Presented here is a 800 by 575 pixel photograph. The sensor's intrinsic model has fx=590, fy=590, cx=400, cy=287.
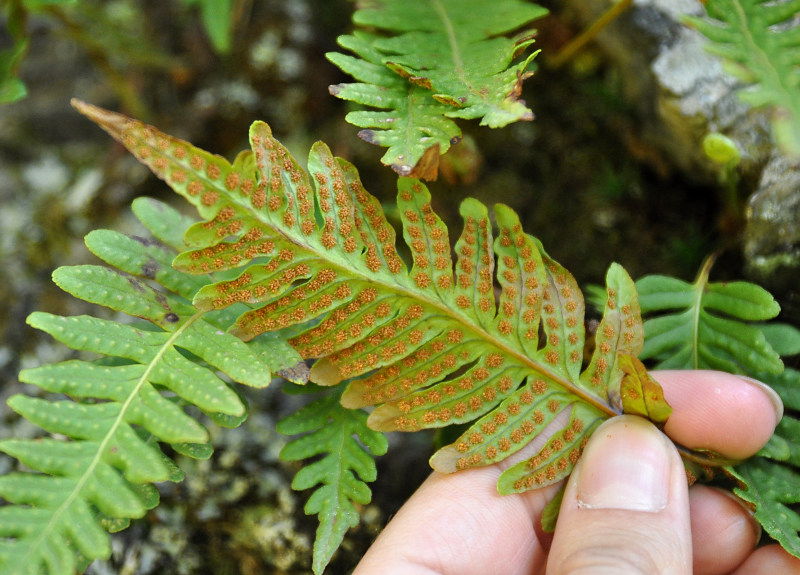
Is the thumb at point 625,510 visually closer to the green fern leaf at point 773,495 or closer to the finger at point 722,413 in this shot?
the finger at point 722,413

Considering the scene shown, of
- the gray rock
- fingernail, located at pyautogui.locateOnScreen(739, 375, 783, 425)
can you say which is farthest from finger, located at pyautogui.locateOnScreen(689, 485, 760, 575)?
the gray rock

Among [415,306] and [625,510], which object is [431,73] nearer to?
[415,306]

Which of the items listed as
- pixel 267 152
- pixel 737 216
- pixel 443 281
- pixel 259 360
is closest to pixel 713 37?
pixel 737 216

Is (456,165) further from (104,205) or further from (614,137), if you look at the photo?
(104,205)

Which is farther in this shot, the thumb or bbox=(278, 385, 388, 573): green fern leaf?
bbox=(278, 385, 388, 573): green fern leaf

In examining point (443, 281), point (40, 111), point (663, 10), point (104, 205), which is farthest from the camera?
point (40, 111)

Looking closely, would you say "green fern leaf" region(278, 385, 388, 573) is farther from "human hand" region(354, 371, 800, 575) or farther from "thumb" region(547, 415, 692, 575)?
"thumb" region(547, 415, 692, 575)

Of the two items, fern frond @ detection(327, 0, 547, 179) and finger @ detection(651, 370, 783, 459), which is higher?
fern frond @ detection(327, 0, 547, 179)
